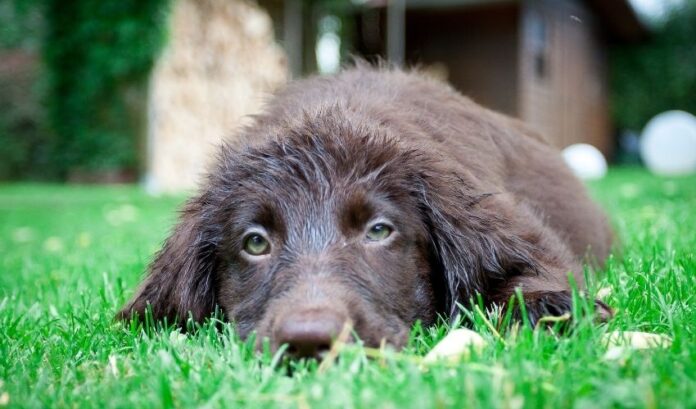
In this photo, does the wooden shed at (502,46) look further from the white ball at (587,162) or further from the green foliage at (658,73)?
the green foliage at (658,73)

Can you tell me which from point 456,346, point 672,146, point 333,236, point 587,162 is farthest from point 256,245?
point 672,146

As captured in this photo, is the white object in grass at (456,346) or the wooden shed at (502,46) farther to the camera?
the wooden shed at (502,46)

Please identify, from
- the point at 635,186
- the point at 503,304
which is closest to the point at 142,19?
the point at 635,186

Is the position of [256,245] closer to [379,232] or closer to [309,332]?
[379,232]

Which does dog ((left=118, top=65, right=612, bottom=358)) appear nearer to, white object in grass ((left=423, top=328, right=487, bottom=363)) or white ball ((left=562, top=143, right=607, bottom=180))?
white object in grass ((left=423, top=328, right=487, bottom=363))

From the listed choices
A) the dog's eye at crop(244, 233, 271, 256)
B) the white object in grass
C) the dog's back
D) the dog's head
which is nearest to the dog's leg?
the dog's head

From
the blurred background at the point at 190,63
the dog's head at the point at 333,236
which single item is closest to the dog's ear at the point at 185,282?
the dog's head at the point at 333,236

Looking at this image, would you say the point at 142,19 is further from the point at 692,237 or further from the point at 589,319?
the point at 589,319
